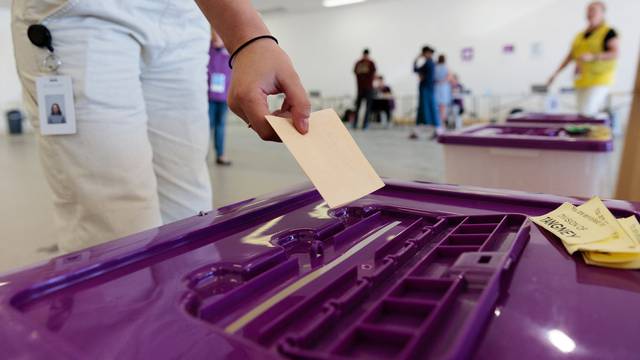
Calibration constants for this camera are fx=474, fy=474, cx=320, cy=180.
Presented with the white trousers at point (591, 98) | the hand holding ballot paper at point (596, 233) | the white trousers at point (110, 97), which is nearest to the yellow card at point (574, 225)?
the hand holding ballot paper at point (596, 233)

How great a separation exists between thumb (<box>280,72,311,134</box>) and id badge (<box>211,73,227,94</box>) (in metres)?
2.99

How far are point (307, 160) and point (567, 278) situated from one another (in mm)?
264

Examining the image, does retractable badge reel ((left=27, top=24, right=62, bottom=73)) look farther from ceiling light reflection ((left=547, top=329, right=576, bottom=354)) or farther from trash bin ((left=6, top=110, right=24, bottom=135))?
trash bin ((left=6, top=110, right=24, bottom=135))

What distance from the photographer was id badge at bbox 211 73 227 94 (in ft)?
11.1

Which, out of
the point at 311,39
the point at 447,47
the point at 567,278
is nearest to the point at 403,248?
the point at 567,278

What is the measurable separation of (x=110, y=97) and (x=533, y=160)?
996 mm

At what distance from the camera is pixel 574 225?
53cm

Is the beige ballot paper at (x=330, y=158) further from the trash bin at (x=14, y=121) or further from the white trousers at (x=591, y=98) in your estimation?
the trash bin at (x=14, y=121)

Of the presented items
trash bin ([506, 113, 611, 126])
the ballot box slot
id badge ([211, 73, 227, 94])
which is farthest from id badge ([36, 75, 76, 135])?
id badge ([211, 73, 227, 94])

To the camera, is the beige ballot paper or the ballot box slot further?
the beige ballot paper

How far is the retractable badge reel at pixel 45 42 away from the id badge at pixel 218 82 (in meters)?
2.74

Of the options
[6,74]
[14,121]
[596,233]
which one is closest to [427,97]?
[596,233]

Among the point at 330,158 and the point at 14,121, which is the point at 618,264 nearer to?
the point at 330,158

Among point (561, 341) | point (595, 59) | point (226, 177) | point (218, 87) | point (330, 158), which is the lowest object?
point (226, 177)
